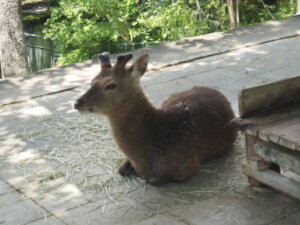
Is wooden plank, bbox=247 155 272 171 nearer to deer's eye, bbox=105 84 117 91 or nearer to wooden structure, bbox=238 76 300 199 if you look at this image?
wooden structure, bbox=238 76 300 199

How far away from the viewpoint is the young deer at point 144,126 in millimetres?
4863

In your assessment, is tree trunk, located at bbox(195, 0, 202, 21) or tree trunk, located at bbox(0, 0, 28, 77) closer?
tree trunk, located at bbox(0, 0, 28, 77)

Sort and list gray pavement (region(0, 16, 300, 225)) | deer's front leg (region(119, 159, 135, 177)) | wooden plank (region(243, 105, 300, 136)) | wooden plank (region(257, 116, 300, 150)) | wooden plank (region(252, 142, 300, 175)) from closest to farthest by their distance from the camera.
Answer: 1. wooden plank (region(257, 116, 300, 150))
2. wooden plank (region(252, 142, 300, 175))
3. wooden plank (region(243, 105, 300, 136))
4. gray pavement (region(0, 16, 300, 225))
5. deer's front leg (region(119, 159, 135, 177))

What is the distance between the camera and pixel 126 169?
5145mm

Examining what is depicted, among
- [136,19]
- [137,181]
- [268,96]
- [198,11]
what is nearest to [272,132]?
[268,96]

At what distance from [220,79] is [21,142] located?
2866mm

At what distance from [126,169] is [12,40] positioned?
650 cm

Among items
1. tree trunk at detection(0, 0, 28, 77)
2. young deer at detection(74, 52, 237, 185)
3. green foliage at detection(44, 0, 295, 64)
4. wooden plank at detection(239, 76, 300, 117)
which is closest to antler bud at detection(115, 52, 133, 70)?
young deer at detection(74, 52, 237, 185)

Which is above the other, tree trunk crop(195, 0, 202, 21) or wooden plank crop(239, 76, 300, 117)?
tree trunk crop(195, 0, 202, 21)

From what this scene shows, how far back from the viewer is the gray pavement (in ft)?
14.4

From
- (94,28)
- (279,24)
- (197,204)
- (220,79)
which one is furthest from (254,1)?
(197,204)

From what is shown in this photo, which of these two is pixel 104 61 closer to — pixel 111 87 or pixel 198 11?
pixel 111 87

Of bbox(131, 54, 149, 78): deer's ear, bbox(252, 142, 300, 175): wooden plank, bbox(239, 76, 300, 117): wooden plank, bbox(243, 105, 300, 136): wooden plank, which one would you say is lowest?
bbox(252, 142, 300, 175): wooden plank

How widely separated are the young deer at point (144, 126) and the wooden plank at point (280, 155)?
0.71 m
